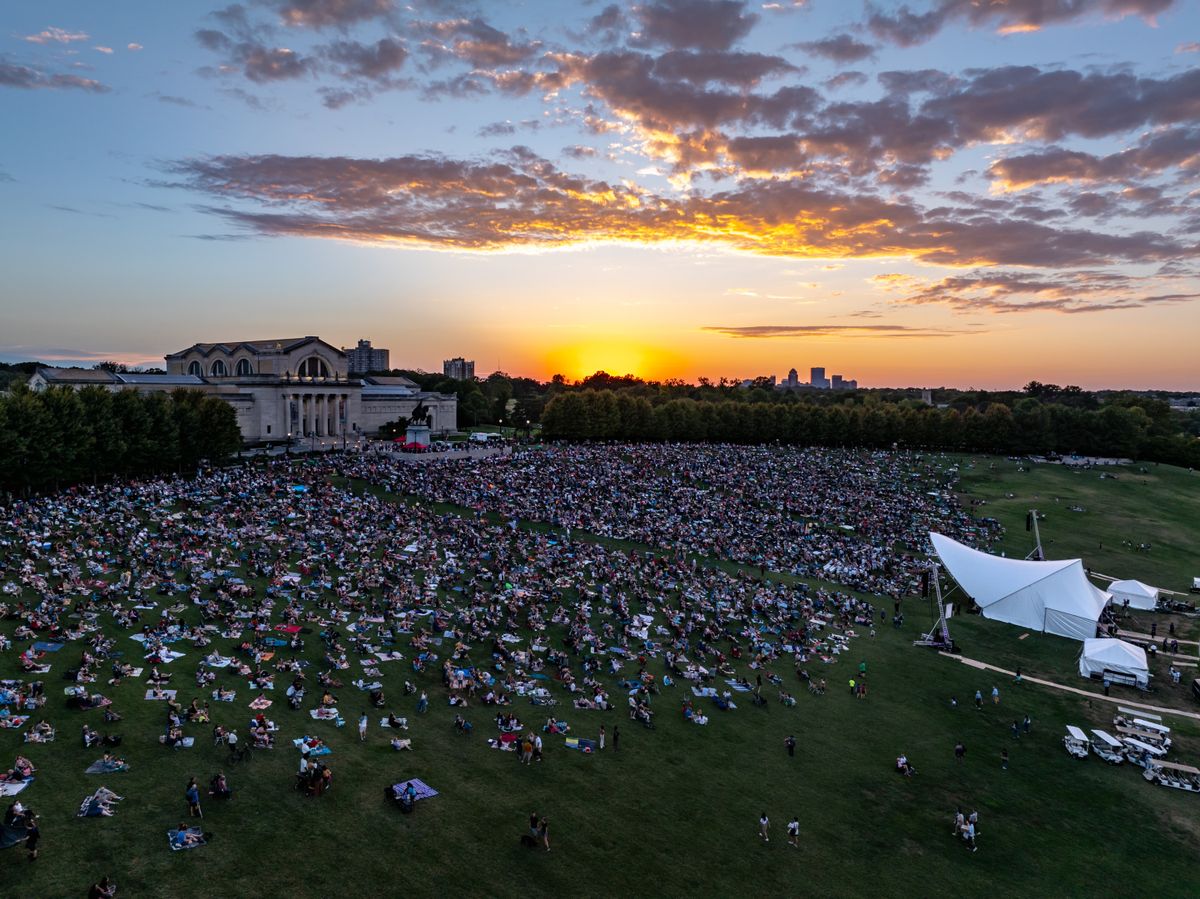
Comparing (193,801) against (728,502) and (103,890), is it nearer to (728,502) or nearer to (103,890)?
(103,890)

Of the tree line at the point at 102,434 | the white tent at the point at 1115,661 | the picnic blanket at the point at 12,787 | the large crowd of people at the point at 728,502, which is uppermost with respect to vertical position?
the tree line at the point at 102,434

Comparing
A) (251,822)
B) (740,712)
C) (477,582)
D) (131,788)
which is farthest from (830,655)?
(131,788)

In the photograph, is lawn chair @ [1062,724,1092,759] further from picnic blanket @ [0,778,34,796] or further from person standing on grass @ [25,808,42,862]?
picnic blanket @ [0,778,34,796]

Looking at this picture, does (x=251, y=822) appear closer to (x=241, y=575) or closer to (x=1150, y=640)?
(x=241, y=575)

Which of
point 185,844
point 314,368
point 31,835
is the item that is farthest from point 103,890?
point 314,368

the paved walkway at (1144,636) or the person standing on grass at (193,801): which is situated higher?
the person standing on grass at (193,801)

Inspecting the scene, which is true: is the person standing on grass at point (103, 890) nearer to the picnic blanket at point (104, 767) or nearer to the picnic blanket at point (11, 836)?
the picnic blanket at point (11, 836)

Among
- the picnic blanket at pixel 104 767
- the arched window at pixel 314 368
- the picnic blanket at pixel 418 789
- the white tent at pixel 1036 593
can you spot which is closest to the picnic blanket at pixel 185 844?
the picnic blanket at pixel 104 767
